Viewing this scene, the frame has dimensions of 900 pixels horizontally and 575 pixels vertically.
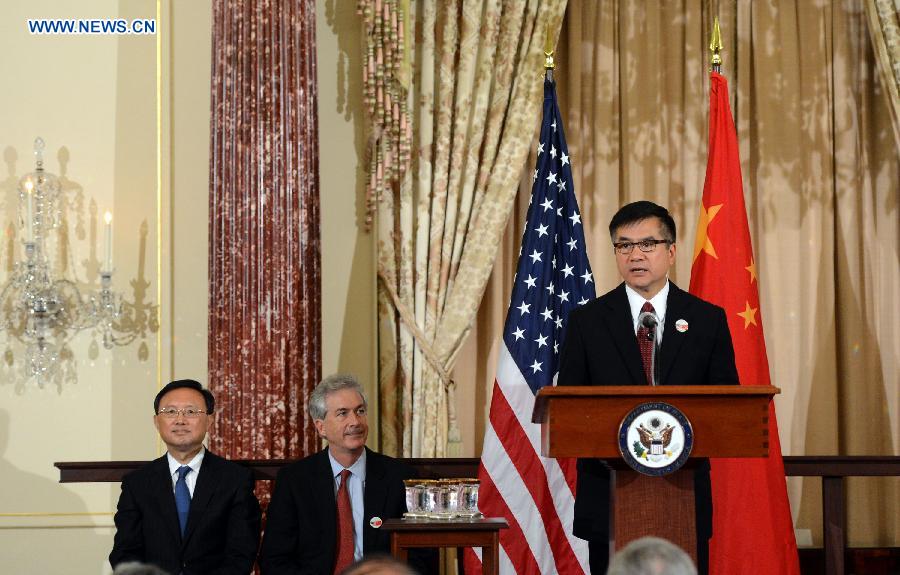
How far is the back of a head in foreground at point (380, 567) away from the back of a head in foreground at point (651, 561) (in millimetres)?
346

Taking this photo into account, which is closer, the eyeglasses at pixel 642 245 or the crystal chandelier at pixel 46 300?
the eyeglasses at pixel 642 245

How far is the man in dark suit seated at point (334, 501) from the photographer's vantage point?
4.38m

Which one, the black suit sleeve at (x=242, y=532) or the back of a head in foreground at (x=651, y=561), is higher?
the back of a head in foreground at (x=651, y=561)

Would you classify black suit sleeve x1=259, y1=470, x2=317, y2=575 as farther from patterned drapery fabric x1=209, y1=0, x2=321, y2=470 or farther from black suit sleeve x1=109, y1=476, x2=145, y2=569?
patterned drapery fabric x1=209, y1=0, x2=321, y2=470

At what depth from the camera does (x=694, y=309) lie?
3588 mm

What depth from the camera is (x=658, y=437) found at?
120 inches

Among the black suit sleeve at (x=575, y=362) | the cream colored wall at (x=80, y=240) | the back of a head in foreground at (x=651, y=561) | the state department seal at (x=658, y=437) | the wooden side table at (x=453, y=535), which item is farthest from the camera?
the cream colored wall at (x=80, y=240)

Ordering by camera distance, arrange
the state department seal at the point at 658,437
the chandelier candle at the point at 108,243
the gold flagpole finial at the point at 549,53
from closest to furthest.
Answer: the state department seal at the point at 658,437 → the gold flagpole finial at the point at 549,53 → the chandelier candle at the point at 108,243

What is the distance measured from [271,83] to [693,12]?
2.36 meters

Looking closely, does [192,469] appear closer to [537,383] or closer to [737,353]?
[537,383]

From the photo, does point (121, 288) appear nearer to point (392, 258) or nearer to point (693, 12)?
point (392, 258)

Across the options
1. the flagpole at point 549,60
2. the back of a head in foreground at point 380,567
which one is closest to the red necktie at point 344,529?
the flagpole at point 549,60

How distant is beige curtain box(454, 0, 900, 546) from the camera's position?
21.1 ft

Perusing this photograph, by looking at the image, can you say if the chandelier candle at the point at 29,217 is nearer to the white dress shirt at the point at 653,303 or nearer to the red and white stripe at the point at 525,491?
the red and white stripe at the point at 525,491
